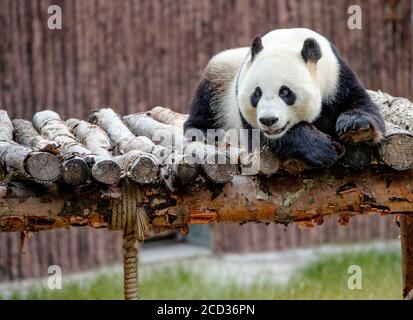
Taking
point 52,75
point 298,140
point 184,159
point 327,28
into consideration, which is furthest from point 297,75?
point 327,28

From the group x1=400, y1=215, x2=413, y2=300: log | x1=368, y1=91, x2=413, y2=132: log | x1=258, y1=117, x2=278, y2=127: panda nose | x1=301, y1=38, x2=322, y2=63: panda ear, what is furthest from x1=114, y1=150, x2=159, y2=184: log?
x1=400, y1=215, x2=413, y2=300: log

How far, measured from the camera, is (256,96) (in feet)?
13.5

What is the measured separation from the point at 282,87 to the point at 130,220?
94 centimetres

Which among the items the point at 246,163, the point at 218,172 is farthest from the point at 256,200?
the point at 218,172

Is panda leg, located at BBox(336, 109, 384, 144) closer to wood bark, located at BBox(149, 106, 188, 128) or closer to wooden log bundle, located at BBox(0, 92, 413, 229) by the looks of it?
wooden log bundle, located at BBox(0, 92, 413, 229)

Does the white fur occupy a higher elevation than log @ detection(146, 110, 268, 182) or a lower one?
higher

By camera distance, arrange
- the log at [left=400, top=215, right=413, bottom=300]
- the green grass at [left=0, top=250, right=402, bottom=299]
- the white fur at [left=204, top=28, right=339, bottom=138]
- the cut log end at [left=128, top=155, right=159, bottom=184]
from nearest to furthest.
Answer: the cut log end at [left=128, top=155, right=159, bottom=184] < the white fur at [left=204, top=28, right=339, bottom=138] < the log at [left=400, top=215, right=413, bottom=300] < the green grass at [left=0, top=250, right=402, bottom=299]

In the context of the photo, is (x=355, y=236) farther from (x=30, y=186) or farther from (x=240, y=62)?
(x=30, y=186)

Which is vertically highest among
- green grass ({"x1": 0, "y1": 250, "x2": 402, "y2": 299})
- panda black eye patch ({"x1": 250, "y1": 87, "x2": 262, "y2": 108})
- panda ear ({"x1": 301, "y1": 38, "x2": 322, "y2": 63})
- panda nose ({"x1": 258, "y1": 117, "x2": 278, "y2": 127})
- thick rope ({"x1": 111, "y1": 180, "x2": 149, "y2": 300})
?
panda ear ({"x1": 301, "y1": 38, "x2": 322, "y2": 63})

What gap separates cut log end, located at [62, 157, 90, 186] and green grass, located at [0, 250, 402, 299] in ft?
10.3

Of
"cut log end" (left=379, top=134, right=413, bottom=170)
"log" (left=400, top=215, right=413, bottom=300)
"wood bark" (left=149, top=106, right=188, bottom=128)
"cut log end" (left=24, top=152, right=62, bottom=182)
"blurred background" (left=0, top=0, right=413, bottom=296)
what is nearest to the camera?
"cut log end" (left=24, top=152, right=62, bottom=182)

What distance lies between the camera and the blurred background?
24.8ft

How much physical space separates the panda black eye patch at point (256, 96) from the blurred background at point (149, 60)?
386 cm

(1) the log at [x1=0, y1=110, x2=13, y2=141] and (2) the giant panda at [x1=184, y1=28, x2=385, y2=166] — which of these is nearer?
(2) the giant panda at [x1=184, y1=28, x2=385, y2=166]
